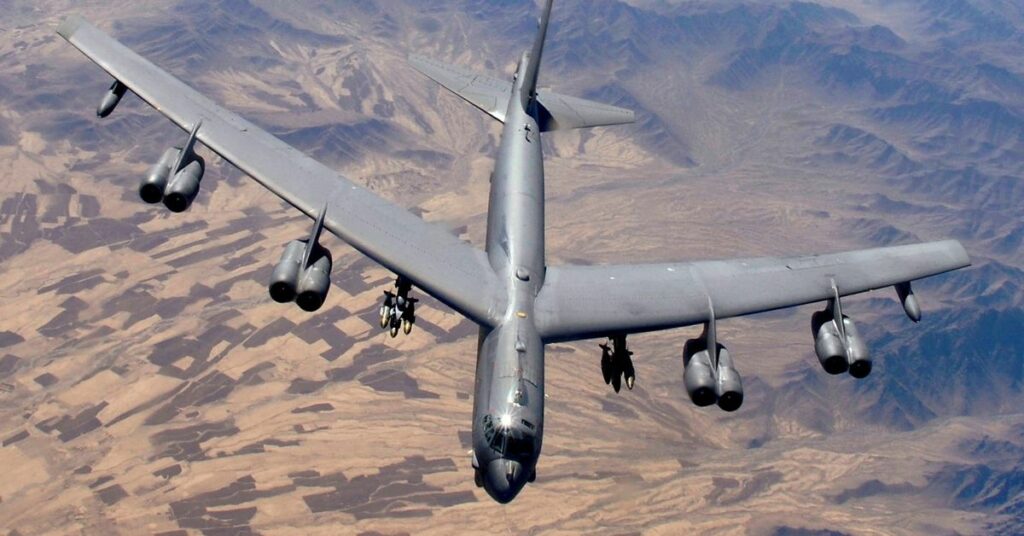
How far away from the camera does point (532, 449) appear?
98.9 feet

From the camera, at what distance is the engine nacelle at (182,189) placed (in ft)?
138

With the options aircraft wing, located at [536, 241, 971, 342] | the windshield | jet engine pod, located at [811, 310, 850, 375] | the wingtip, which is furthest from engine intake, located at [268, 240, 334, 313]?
the wingtip

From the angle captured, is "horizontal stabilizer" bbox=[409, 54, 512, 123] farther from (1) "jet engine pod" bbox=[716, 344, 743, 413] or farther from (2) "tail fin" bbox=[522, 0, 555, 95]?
(1) "jet engine pod" bbox=[716, 344, 743, 413]

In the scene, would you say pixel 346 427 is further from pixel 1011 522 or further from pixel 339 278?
pixel 1011 522

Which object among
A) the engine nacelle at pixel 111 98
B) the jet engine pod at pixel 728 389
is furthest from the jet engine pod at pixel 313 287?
the engine nacelle at pixel 111 98

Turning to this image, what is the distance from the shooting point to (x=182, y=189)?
138 ft

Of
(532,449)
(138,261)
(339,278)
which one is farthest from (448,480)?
(138,261)

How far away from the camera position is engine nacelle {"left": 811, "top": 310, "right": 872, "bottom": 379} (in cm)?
3916

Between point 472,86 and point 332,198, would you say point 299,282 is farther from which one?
point 472,86

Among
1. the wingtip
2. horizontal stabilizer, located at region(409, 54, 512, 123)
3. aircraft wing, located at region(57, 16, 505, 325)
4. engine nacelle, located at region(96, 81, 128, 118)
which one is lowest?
horizontal stabilizer, located at region(409, 54, 512, 123)

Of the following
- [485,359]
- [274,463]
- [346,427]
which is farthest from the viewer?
[346,427]

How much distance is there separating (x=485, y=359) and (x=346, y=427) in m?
89.9

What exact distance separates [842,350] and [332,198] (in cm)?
2806

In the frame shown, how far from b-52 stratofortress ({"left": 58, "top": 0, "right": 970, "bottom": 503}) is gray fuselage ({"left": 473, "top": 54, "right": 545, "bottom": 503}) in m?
0.09
